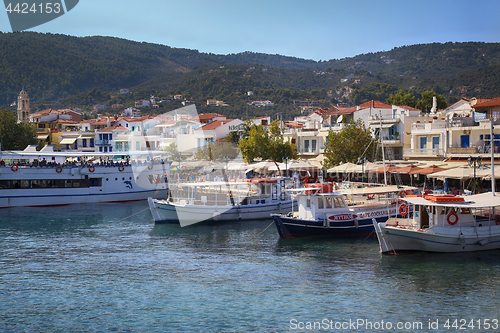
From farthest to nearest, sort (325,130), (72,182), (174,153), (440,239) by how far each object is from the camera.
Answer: (174,153), (325,130), (72,182), (440,239)

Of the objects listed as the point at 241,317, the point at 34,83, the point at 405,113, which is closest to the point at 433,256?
the point at 241,317

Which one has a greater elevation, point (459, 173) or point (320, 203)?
point (459, 173)

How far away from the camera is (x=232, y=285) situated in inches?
739

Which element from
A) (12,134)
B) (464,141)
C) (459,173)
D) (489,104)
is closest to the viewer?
(459,173)

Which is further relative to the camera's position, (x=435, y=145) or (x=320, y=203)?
(x=435, y=145)

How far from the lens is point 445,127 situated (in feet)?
144

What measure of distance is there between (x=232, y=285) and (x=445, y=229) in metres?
11.1

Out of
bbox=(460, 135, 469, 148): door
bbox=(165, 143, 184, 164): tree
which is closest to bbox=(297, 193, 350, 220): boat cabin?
bbox=(460, 135, 469, 148): door

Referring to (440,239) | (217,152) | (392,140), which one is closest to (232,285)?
(440,239)

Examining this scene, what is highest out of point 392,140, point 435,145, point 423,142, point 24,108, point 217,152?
point 24,108

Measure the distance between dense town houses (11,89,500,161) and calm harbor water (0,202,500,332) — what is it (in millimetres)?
9001

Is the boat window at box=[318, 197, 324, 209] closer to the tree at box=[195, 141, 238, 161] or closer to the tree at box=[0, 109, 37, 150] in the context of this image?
the tree at box=[195, 141, 238, 161]

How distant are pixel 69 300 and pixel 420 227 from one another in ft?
54.8

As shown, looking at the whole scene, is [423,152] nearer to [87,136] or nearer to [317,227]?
[317,227]
